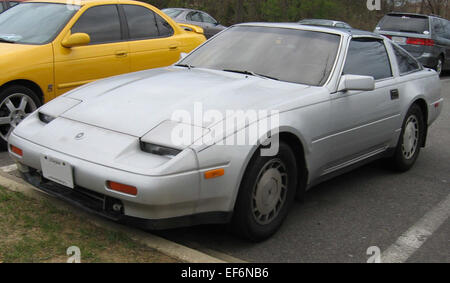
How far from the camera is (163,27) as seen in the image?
7.22 meters

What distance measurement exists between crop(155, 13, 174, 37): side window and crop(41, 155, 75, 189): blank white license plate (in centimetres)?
398

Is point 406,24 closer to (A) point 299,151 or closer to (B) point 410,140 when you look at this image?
(B) point 410,140

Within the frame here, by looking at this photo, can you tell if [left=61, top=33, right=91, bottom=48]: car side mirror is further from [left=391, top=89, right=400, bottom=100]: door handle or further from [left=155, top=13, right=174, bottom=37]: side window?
[left=391, top=89, right=400, bottom=100]: door handle

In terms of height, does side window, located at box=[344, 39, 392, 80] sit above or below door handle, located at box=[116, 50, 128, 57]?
above

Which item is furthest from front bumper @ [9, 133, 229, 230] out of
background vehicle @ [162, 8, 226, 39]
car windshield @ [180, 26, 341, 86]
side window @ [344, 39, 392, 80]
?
background vehicle @ [162, 8, 226, 39]

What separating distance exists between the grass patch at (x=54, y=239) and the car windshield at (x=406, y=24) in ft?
41.3

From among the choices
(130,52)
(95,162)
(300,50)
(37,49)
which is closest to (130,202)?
(95,162)

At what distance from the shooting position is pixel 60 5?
642 cm

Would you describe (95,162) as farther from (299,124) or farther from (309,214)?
(309,214)

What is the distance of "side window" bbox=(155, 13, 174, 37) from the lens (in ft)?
23.5

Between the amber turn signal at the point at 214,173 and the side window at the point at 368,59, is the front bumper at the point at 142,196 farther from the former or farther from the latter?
the side window at the point at 368,59

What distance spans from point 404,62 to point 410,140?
813 mm

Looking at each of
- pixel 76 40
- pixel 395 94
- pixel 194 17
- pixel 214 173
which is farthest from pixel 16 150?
pixel 194 17

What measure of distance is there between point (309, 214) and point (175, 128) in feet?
5.11
